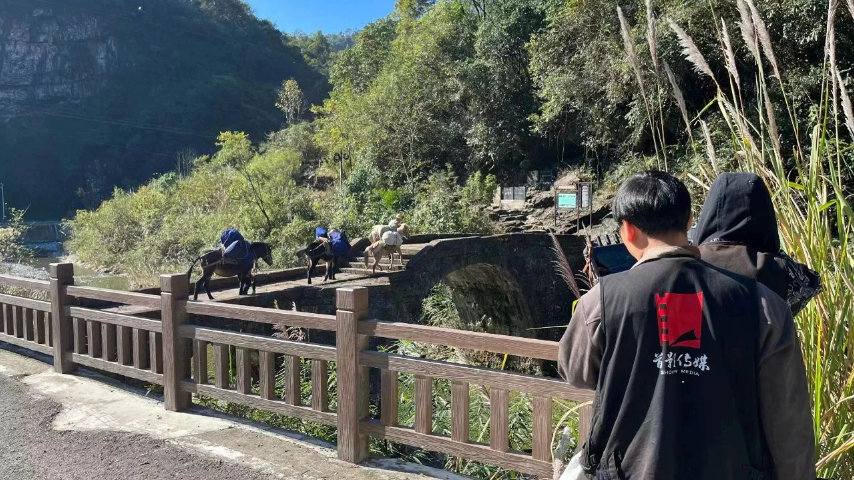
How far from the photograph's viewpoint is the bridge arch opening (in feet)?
45.7

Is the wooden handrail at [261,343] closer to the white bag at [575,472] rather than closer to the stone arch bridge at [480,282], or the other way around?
the white bag at [575,472]

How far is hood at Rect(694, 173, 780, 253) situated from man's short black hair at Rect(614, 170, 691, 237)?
0.25 meters

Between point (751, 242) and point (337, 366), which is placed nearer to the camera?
point (751, 242)

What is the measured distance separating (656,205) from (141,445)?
2822 millimetres

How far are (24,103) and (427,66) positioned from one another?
3807cm

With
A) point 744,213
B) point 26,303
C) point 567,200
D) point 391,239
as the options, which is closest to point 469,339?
point 744,213

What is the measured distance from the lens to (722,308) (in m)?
1.22

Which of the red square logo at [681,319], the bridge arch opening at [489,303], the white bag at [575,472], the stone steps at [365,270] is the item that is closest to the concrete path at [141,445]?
the white bag at [575,472]

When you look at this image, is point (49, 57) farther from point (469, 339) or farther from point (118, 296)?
point (469, 339)

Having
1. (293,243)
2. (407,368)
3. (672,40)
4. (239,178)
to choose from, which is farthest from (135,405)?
(239,178)

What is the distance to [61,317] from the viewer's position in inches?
174

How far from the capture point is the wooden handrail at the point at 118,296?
385 cm

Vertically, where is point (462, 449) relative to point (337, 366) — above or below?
below

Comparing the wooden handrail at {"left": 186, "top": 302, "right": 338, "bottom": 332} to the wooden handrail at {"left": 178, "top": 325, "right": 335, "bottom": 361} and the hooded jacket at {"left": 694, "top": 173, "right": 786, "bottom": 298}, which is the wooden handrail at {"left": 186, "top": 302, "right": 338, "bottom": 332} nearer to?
the wooden handrail at {"left": 178, "top": 325, "right": 335, "bottom": 361}
